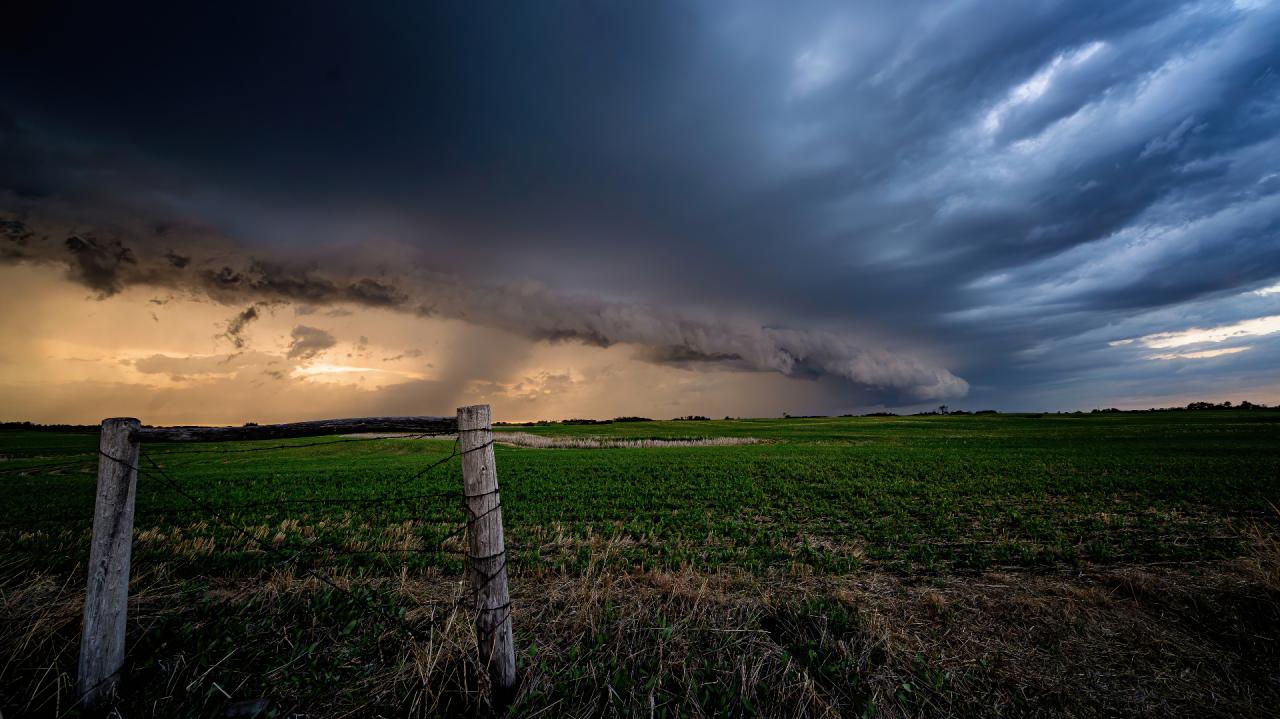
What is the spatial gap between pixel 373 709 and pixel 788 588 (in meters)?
6.52

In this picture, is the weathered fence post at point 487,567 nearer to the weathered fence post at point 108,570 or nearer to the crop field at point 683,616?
the crop field at point 683,616

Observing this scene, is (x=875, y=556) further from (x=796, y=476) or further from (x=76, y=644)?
(x=796, y=476)

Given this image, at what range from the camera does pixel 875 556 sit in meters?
11.4

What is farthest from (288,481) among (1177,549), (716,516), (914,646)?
(1177,549)

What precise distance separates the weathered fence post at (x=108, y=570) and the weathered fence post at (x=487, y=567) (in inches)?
110

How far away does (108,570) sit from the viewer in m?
4.18

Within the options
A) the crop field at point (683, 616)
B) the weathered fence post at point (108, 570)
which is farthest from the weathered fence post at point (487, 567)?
the weathered fence post at point (108, 570)

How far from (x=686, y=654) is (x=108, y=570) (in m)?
5.16

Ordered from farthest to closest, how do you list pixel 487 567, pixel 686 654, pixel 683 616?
pixel 683 616
pixel 686 654
pixel 487 567

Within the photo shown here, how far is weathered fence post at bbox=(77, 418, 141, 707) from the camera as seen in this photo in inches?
159

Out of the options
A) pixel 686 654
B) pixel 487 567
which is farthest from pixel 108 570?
pixel 686 654

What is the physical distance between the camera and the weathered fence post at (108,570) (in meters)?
4.04

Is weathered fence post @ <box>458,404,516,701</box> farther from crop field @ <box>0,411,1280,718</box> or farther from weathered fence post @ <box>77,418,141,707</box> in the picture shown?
weathered fence post @ <box>77,418,141,707</box>

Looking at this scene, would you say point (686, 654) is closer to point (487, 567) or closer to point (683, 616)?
point (683, 616)
